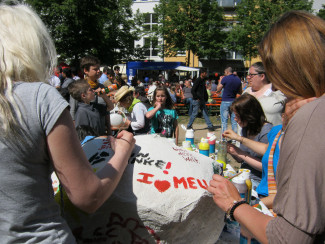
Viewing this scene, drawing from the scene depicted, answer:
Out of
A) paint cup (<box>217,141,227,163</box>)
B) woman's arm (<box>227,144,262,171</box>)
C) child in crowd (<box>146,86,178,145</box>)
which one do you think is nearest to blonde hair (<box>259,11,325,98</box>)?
woman's arm (<box>227,144,262,171</box>)

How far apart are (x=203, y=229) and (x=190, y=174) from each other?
29 centimetres

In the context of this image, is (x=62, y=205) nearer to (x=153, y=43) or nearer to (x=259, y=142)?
(x=259, y=142)

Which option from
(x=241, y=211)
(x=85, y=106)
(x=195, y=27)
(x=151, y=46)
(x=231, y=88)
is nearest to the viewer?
(x=241, y=211)

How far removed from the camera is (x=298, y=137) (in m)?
0.87

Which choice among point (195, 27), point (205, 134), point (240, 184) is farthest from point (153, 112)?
point (195, 27)

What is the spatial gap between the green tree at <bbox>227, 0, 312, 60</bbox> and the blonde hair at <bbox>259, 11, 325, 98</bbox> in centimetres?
2394

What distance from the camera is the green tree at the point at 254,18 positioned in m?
23.3

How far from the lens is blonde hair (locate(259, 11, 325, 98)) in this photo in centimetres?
93

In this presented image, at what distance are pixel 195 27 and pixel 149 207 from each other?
2675cm

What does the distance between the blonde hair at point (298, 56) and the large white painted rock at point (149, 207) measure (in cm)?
64

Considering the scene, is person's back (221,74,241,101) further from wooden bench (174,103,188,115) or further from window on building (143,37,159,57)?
window on building (143,37,159,57)

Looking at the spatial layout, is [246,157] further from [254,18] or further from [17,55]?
[254,18]

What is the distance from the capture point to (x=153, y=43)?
98.9 ft

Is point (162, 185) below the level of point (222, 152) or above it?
above
